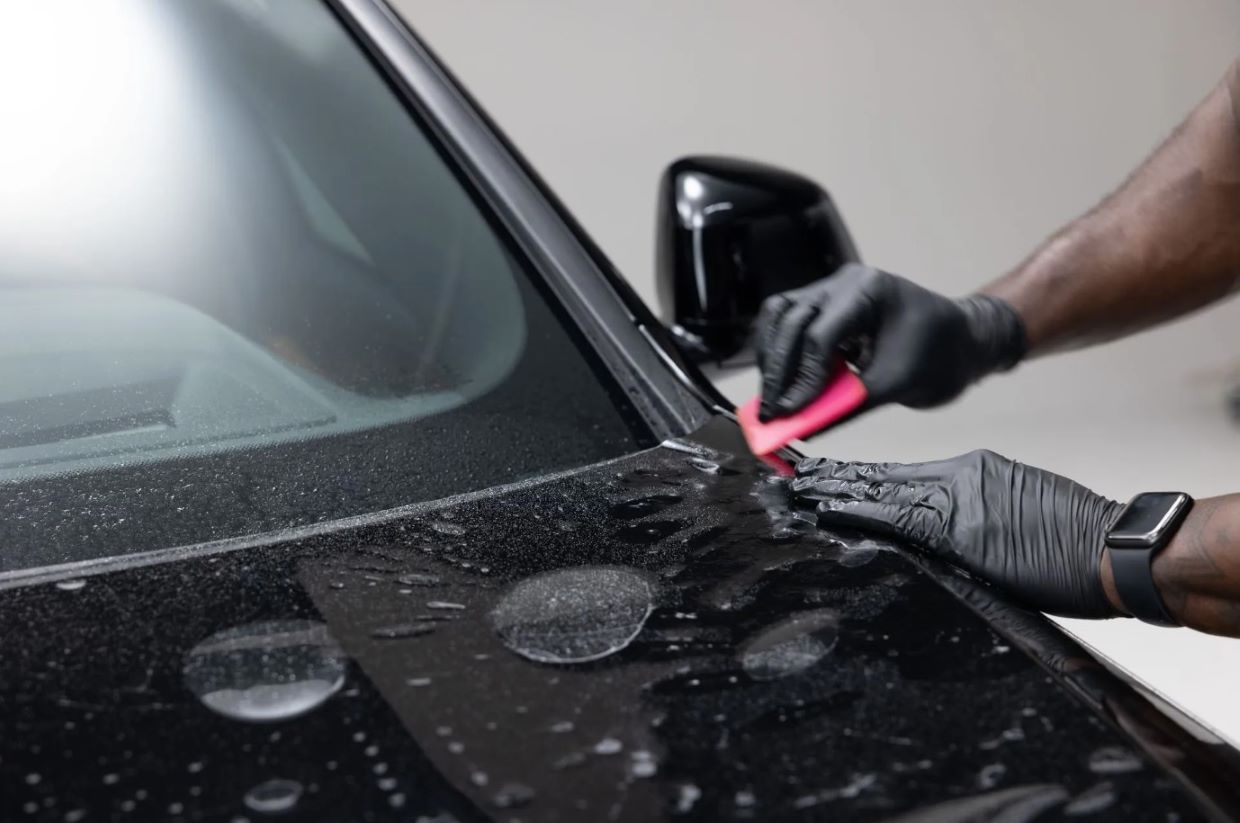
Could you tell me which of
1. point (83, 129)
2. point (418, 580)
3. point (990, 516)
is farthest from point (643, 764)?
point (83, 129)

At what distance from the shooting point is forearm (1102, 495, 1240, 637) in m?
0.96

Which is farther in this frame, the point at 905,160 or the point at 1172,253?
the point at 905,160

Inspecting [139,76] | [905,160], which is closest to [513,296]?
[139,76]

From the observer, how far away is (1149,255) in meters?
1.46

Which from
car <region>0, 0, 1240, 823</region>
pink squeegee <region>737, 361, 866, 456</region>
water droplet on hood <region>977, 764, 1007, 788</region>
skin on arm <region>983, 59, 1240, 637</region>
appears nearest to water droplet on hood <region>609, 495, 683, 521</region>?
car <region>0, 0, 1240, 823</region>

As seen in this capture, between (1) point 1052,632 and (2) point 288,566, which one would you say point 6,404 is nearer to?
(2) point 288,566

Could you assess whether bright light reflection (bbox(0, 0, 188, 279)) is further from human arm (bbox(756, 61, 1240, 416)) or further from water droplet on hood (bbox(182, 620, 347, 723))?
human arm (bbox(756, 61, 1240, 416))

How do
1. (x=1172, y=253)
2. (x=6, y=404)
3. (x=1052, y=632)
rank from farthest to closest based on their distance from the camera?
(x=1172, y=253) < (x=6, y=404) < (x=1052, y=632)

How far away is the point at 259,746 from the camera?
1.89 ft

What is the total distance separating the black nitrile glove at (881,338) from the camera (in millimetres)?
1185

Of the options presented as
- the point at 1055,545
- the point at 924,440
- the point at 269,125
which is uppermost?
the point at 269,125

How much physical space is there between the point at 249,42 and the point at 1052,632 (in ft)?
2.71

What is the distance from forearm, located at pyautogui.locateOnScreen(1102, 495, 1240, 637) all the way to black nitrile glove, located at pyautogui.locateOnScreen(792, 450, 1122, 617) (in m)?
0.05

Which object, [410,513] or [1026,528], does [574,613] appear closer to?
[410,513]
